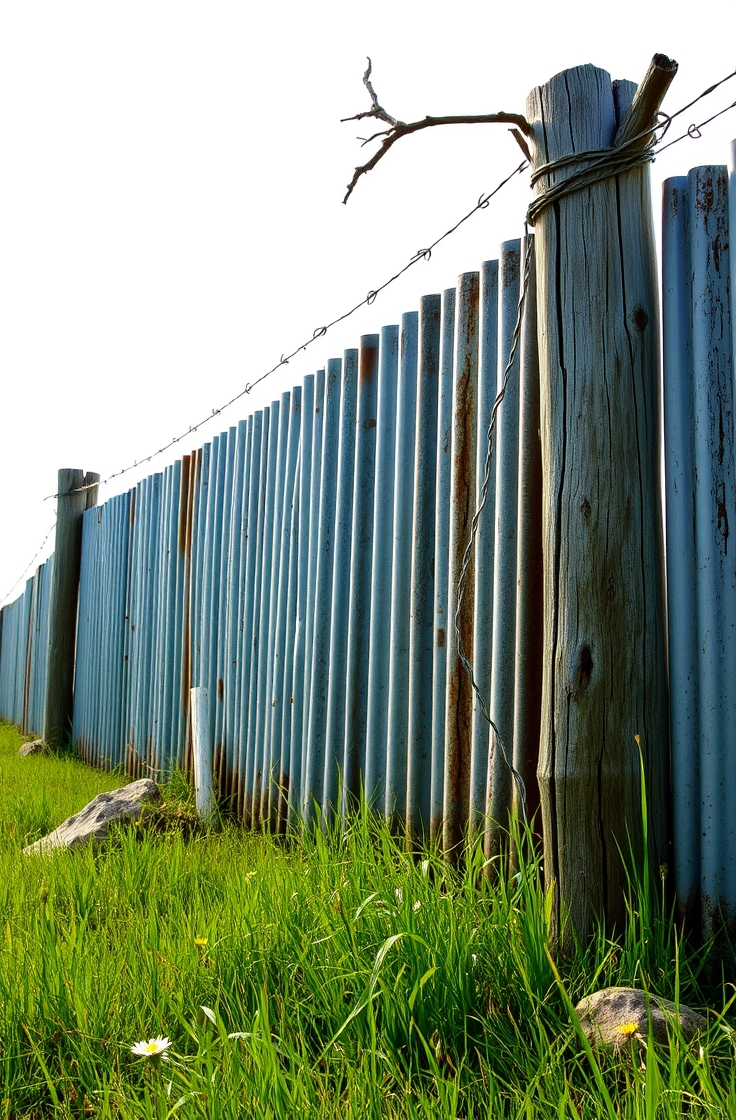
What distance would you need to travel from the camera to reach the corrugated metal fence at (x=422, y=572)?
2209 mm

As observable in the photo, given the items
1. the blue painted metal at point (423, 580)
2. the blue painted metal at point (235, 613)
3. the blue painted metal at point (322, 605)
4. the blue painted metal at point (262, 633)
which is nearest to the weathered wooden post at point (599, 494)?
the blue painted metal at point (423, 580)

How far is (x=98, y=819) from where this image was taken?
3.67 m

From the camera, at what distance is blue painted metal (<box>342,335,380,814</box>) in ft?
11.4

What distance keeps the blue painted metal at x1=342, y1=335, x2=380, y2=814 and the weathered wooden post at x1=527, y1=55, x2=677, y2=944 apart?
1274mm

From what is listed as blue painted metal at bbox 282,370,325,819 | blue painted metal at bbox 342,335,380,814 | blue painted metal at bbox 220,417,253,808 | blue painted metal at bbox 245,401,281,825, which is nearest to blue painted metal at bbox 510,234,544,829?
blue painted metal at bbox 342,335,380,814

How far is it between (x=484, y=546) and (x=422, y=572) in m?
0.37

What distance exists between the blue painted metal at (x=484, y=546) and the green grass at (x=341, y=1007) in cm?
40

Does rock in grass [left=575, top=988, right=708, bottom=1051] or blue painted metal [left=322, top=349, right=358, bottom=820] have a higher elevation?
blue painted metal [left=322, top=349, right=358, bottom=820]

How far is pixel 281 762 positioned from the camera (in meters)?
4.03

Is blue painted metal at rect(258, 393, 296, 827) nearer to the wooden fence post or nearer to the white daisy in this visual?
the wooden fence post

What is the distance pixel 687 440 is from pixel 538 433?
0.50 meters

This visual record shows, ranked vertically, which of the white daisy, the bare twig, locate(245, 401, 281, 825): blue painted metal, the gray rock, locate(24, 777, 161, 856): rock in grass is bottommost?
the gray rock

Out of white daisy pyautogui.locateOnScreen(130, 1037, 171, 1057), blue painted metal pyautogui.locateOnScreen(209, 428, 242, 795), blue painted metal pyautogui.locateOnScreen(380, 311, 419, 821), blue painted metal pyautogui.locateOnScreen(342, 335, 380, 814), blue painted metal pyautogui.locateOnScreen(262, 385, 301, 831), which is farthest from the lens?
blue painted metal pyautogui.locateOnScreen(209, 428, 242, 795)

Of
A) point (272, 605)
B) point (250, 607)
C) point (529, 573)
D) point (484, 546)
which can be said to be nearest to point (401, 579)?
point (484, 546)
